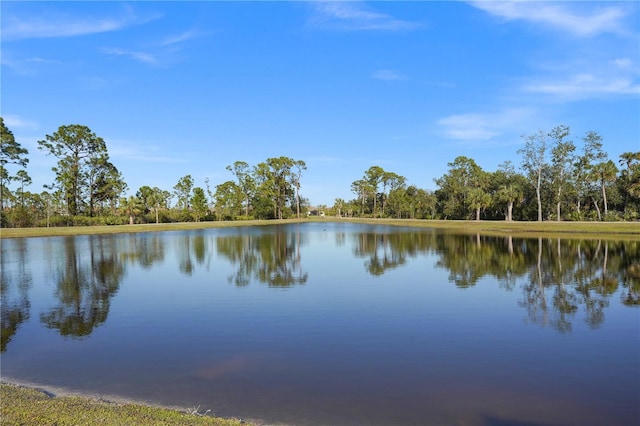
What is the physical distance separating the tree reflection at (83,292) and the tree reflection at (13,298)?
2.83 feet

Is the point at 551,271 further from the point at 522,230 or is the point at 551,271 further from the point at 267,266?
the point at 522,230

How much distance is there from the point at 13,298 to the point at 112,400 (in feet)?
43.1

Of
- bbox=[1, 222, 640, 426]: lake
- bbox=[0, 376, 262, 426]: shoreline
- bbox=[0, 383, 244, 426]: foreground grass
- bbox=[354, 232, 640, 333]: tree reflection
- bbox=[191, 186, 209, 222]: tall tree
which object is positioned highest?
bbox=[191, 186, 209, 222]: tall tree

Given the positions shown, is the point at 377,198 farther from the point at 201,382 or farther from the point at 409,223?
the point at 201,382

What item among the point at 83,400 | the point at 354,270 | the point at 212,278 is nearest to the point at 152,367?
the point at 83,400

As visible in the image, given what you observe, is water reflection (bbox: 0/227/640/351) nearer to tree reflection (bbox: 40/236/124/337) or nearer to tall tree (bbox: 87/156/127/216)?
tree reflection (bbox: 40/236/124/337)

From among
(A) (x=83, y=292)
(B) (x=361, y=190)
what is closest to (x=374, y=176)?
(B) (x=361, y=190)

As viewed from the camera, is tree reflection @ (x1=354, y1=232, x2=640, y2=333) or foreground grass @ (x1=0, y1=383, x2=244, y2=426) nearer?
foreground grass @ (x1=0, y1=383, x2=244, y2=426)

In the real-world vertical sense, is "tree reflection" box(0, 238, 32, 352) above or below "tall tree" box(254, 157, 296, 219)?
below

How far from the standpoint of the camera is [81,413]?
6270 mm

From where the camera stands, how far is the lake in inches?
297

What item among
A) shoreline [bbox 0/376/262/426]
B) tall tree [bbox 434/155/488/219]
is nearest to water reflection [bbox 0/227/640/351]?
shoreline [bbox 0/376/262/426]

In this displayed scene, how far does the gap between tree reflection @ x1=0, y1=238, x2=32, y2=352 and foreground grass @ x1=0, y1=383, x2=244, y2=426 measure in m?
5.28

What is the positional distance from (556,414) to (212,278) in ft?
58.9
